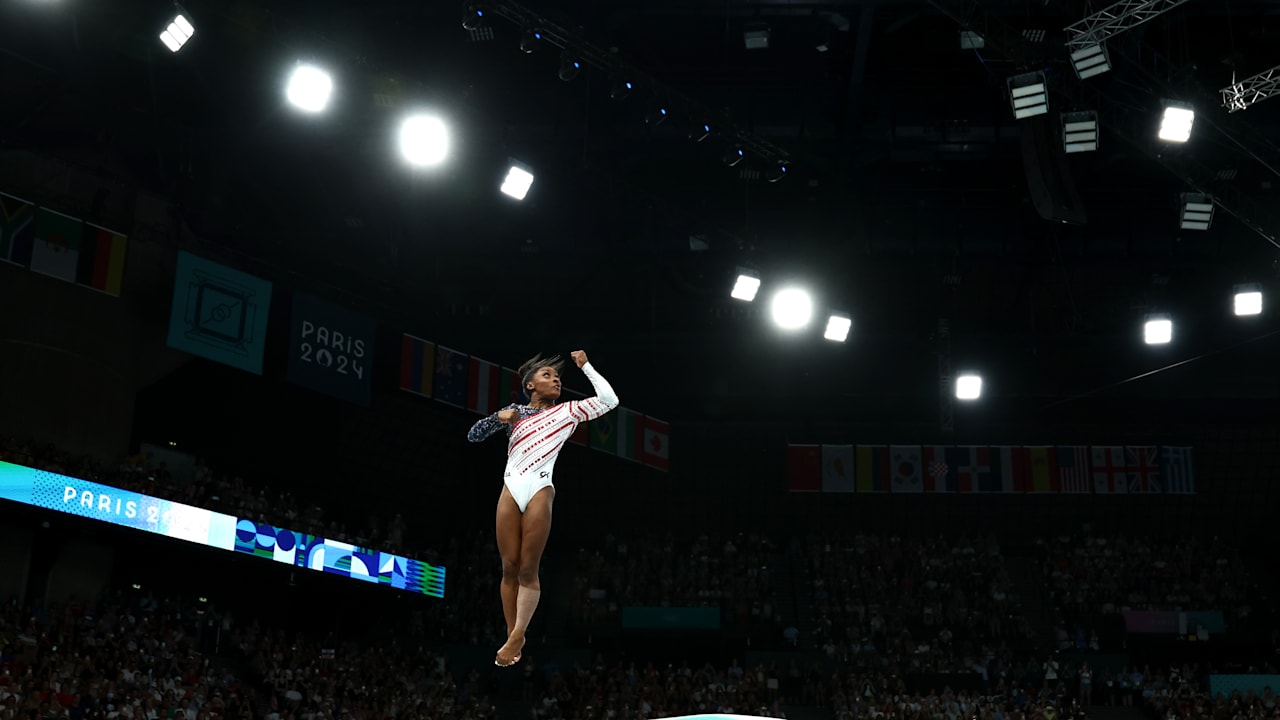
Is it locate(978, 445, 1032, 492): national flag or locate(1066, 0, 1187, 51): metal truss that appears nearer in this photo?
locate(1066, 0, 1187, 51): metal truss

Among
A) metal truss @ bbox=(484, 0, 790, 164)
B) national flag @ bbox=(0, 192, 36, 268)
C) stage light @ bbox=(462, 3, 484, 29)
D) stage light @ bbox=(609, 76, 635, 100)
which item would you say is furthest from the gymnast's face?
national flag @ bbox=(0, 192, 36, 268)

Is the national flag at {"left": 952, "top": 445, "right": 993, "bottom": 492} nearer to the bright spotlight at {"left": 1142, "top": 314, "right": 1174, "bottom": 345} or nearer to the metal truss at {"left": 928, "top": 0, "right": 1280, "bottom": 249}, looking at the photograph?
the bright spotlight at {"left": 1142, "top": 314, "right": 1174, "bottom": 345}

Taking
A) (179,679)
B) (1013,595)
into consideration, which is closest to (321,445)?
(179,679)

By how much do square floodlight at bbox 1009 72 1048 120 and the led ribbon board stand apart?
1761 cm

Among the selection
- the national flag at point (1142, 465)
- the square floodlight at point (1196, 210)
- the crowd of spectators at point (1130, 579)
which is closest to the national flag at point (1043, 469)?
the national flag at point (1142, 465)

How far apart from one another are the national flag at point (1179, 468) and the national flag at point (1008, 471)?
4202mm

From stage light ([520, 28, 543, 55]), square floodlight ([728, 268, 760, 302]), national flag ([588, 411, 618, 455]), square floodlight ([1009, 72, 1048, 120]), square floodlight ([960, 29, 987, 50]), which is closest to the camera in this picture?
square floodlight ([1009, 72, 1048, 120])

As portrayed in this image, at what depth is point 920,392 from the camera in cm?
3472

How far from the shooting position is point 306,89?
63.5 ft

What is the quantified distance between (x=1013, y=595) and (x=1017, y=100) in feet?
65.9

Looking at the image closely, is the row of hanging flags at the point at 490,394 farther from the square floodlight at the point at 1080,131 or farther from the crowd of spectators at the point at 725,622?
the square floodlight at the point at 1080,131

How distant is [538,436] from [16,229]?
1866cm

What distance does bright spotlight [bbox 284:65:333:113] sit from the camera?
63.5ft

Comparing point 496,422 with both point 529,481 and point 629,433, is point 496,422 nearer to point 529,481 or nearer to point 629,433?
point 529,481
